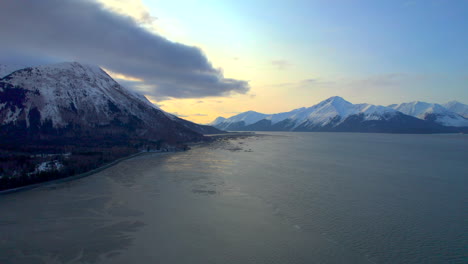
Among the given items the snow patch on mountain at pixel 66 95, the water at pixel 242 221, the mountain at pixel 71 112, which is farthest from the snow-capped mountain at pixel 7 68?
the water at pixel 242 221

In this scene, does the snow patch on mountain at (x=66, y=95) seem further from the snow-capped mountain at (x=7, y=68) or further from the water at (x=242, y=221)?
the water at (x=242, y=221)

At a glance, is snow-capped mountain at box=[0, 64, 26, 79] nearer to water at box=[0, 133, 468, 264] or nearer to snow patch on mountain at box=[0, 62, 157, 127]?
snow patch on mountain at box=[0, 62, 157, 127]

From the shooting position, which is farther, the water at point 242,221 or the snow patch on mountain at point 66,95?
the snow patch on mountain at point 66,95

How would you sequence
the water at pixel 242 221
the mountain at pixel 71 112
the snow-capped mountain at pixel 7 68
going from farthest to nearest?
the snow-capped mountain at pixel 7 68 < the mountain at pixel 71 112 < the water at pixel 242 221

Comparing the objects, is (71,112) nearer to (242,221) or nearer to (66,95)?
(66,95)

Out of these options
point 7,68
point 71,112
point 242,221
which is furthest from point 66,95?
point 242,221

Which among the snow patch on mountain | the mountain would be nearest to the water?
the mountain
